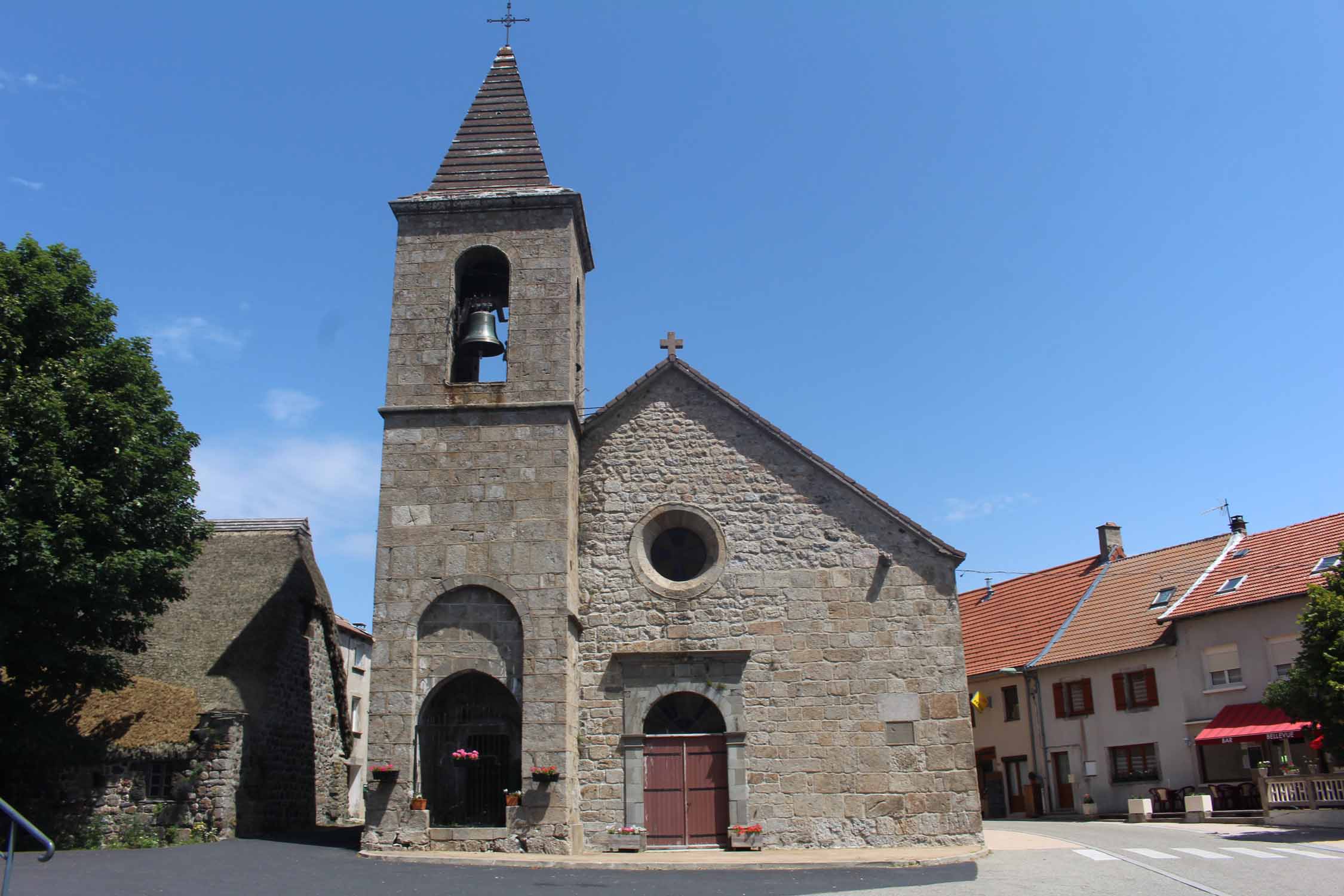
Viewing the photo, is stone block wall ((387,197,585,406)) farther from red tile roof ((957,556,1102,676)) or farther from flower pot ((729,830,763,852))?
red tile roof ((957,556,1102,676))

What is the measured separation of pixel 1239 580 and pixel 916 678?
14.0m

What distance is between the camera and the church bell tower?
48.9ft

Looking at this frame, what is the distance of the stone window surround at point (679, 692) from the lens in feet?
51.5

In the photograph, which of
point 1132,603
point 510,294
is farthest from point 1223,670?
point 510,294

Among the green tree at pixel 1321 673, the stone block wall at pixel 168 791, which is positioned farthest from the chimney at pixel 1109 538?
the stone block wall at pixel 168 791

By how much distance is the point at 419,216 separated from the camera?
17547 mm

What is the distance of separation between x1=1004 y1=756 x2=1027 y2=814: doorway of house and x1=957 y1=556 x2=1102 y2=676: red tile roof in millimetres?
2658

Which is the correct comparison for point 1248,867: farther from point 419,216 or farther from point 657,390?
point 419,216

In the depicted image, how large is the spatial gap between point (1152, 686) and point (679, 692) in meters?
15.8

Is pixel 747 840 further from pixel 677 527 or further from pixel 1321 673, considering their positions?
pixel 1321 673

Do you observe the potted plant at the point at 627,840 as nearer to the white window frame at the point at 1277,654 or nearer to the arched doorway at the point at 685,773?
the arched doorway at the point at 685,773

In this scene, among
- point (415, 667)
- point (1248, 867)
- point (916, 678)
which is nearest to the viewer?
point (1248, 867)

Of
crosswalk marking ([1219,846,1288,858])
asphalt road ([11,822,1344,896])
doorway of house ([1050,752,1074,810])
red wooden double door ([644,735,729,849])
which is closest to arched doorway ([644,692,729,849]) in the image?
red wooden double door ([644,735,729,849])

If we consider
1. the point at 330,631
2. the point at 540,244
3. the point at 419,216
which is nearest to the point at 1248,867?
the point at 540,244
